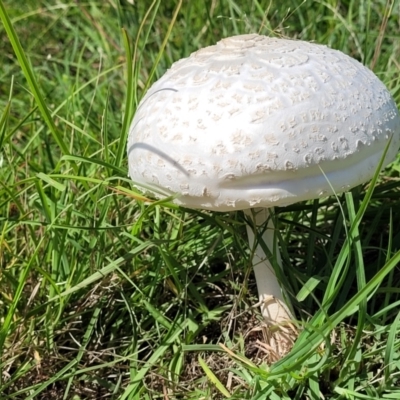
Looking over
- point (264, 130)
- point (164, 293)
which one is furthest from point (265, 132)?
point (164, 293)

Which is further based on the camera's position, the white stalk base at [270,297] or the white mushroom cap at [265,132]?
the white stalk base at [270,297]

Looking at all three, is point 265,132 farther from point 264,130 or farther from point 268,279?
point 268,279

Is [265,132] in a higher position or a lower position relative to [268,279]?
higher

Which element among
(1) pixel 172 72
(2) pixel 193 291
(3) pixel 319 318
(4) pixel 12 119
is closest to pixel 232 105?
(1) pixel 172 72

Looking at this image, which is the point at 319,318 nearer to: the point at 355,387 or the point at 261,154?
the point at 355,387

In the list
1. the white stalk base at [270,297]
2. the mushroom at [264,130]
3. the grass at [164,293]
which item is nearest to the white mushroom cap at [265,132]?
the mushroom at [264,130]

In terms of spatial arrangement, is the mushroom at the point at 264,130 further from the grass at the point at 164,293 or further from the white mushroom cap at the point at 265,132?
the grass at the point at 164,293

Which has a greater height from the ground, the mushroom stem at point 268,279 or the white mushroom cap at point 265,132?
the white mushroom cap at point 265,132
